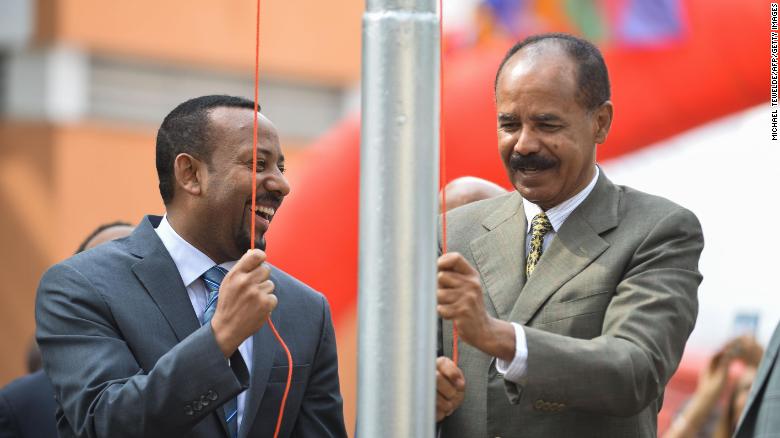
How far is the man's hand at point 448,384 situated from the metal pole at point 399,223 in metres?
0.38

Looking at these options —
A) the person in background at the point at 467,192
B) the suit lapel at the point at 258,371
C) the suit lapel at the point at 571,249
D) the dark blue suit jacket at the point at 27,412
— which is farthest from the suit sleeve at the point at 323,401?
the dark blue suit jacket at the point at 27,412

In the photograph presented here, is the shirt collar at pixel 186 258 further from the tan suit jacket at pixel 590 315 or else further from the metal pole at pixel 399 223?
the metal pole at pixel 399 223

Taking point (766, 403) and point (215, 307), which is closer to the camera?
point (766, 403)

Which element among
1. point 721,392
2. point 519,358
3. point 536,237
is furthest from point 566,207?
point 721,392

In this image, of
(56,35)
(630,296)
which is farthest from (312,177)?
(56,35)

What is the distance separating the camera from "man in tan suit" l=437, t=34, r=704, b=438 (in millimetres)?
2471

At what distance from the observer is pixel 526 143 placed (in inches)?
105

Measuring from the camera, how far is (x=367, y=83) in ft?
6.82

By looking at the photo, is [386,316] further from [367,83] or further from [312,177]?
[312,177]

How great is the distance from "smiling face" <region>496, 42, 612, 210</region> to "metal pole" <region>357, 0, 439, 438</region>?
25.1 inches

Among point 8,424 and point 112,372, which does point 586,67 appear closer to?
point 112,372

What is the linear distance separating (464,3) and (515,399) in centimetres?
920

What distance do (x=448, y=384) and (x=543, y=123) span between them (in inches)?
23.0

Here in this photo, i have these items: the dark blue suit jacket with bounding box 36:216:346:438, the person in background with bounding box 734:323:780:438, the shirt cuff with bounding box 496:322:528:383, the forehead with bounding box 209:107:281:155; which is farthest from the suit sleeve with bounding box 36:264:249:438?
the person in background with bounding box 734:323:780:438
